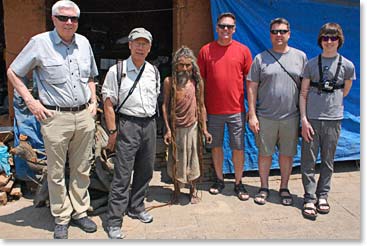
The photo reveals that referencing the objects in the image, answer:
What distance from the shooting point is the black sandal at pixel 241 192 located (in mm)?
4477

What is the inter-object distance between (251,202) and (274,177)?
1.00 m

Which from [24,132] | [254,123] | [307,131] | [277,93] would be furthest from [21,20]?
[307,131]

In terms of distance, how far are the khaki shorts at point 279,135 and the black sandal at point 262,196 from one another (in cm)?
46

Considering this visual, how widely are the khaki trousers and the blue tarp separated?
208cm

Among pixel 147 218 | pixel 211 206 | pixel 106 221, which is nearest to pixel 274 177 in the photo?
pixel 211 206

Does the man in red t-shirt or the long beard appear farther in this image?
the man in red t-shirt

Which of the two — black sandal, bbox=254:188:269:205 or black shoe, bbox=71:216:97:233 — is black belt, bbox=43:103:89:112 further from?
black sandal, bbox=254:188:269:205

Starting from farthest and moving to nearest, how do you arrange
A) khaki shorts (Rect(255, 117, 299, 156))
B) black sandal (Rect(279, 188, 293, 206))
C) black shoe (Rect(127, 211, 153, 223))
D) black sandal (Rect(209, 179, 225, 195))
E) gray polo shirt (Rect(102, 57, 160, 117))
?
black sandal (Rect(209, 179, 225, 195)) → black sandal (Rect(279, 188, 293, 206)) → khaki shorts (Rect(255, 117, 299, 156)) → black shoe (Rect(127, 211, 153, 223)) → gray polo shirt (Rect(102, 57, 160, 117))

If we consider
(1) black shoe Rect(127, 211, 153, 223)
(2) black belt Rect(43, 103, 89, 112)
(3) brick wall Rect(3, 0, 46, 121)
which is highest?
(3) brick wall Rect(3, 0, 46, 121)

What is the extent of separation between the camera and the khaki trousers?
339 centimetres

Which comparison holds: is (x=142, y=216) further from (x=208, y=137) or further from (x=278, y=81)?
(x=278, y=81)

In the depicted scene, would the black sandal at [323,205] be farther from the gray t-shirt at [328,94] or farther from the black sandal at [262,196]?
the gray t-shirt at [328,94]

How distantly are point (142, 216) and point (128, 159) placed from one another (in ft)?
2.27

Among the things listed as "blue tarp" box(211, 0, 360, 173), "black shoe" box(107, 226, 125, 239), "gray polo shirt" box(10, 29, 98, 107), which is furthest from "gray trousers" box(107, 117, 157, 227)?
"blue tarp" box(211, 0, 360, 173)
